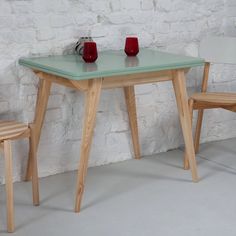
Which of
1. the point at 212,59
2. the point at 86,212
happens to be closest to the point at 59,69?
the point at 86,212

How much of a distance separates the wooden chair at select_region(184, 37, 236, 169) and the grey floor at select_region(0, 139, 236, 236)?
221 millimetres

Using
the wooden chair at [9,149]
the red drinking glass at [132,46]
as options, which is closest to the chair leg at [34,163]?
the wooden chair at [9,149]

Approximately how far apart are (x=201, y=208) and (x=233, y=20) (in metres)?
1.54

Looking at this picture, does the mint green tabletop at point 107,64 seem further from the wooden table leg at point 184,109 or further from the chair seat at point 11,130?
the chair seat at point 11,130

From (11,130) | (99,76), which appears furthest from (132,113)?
(11,130)

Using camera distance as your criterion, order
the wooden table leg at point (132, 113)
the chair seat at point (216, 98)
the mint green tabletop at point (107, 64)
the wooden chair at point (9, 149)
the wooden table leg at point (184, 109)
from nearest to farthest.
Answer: the wooden chair at point (9, 149) < the mint green tabletop at point (107, 64) < the wooden table leg at point (184, 109) < the chair seat at point (216, 98) < the wooden table leg at point (132, 113)

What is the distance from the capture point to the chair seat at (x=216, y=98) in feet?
10.0

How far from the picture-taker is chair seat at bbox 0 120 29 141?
2432mm

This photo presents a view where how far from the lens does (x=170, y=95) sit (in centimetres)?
354

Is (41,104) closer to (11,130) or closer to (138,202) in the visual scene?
(11,130)

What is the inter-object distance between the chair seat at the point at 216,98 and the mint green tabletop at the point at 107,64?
0.99ft

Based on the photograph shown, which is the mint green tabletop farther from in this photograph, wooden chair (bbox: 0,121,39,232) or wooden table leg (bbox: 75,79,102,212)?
wooden chair (bbox: 0,121,39,232)

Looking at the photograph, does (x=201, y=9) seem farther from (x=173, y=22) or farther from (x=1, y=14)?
(x=1, y=14)

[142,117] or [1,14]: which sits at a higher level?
[1,14]
